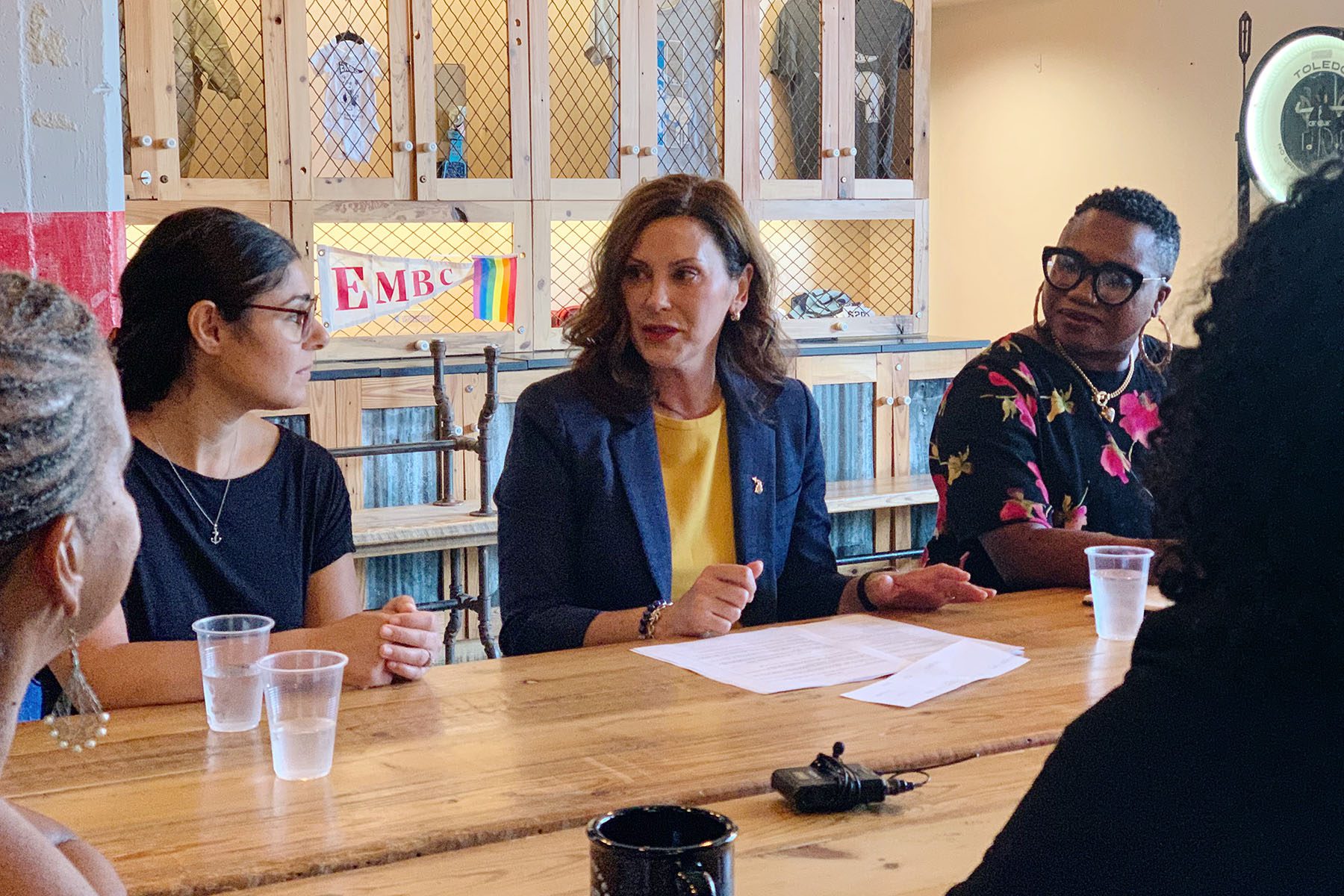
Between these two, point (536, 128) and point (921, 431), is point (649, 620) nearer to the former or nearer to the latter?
point (536, 128)

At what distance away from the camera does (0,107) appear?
2406mm

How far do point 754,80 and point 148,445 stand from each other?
339 centimetres

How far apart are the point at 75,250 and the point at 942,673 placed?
1664 millimetres

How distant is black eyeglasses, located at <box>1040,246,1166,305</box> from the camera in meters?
2.62

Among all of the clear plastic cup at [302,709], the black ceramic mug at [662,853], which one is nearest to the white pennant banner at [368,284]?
the clear plastic cup at [302,709]

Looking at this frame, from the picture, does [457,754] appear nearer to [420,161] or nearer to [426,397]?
[426,397]

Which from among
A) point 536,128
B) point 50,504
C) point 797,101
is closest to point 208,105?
point 536,128

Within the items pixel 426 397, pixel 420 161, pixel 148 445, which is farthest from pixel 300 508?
pixel 420 161

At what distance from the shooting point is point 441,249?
475cm

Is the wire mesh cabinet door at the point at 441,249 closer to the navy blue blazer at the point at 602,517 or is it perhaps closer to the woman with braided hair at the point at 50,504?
the navy blue blazer at the point at 602,517

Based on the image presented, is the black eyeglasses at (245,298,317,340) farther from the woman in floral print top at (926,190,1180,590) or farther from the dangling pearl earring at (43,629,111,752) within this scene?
the woman in floral print top at (926,190,1180,590)

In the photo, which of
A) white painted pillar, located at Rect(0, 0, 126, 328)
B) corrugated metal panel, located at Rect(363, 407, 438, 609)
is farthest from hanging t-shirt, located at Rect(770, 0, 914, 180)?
white painted pillar, located at Rect(0, 0, 126, 328)

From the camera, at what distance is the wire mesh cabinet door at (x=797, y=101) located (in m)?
5.16

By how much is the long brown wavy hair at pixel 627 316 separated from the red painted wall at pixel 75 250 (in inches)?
31.5
